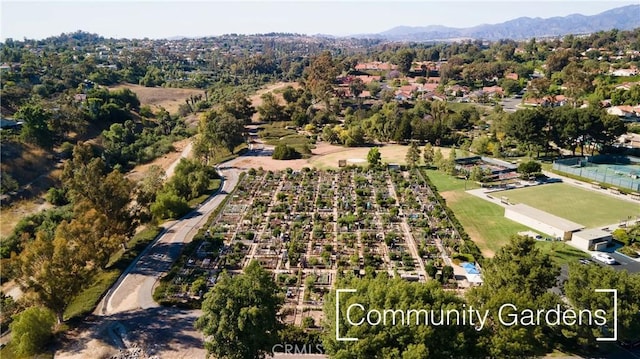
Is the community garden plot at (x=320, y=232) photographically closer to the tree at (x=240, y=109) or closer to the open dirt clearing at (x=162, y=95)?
the tree at (x=240, y=109)

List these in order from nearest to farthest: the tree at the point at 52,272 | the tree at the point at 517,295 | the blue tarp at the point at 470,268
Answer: the tree at the point at 517,295 → the tree at the point at 52,272 → the blue tarp at the point at 470,268

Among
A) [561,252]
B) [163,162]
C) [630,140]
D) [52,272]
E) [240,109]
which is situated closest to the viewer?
[52,272]

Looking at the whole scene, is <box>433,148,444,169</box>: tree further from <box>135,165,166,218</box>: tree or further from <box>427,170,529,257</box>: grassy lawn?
<box>135,165,166,218</box>: tree

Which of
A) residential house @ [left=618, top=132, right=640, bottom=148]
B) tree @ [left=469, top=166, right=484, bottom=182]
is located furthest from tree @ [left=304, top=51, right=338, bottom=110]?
Answer: residential house @ [left=618, top=132, right=640, bottom=148]

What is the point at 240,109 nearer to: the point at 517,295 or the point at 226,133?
the point at 226,133

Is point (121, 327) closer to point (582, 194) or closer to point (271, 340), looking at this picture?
point (271, 340)

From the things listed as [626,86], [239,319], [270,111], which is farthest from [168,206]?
[626,86]

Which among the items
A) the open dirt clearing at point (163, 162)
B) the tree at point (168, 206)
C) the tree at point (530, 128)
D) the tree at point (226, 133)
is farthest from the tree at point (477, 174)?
the open dirt clearing at point (163, 162)
